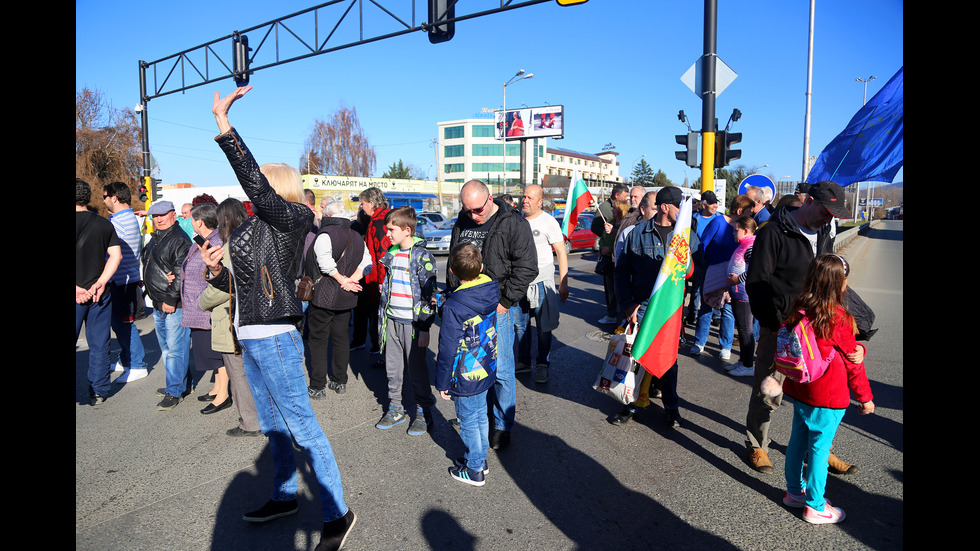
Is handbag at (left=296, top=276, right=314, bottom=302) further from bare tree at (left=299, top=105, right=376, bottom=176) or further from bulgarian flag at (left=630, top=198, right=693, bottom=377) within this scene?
bare tree at (left=299, top=105, right=376, bottom=176)

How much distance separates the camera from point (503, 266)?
4.14 metres

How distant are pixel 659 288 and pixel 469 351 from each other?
1.54m

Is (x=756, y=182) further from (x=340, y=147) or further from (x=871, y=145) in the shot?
(x=340, y=147)

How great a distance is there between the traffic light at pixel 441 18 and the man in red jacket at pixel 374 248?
4.93m

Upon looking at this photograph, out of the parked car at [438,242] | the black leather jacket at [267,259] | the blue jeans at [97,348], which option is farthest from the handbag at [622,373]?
the parked car at [438,242]

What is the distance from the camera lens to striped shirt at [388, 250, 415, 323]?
14.3 ft

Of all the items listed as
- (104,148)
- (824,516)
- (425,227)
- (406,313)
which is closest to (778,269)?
(824,516)

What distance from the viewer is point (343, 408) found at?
493cm

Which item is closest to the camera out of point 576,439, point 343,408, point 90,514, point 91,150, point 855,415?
point 90,514
